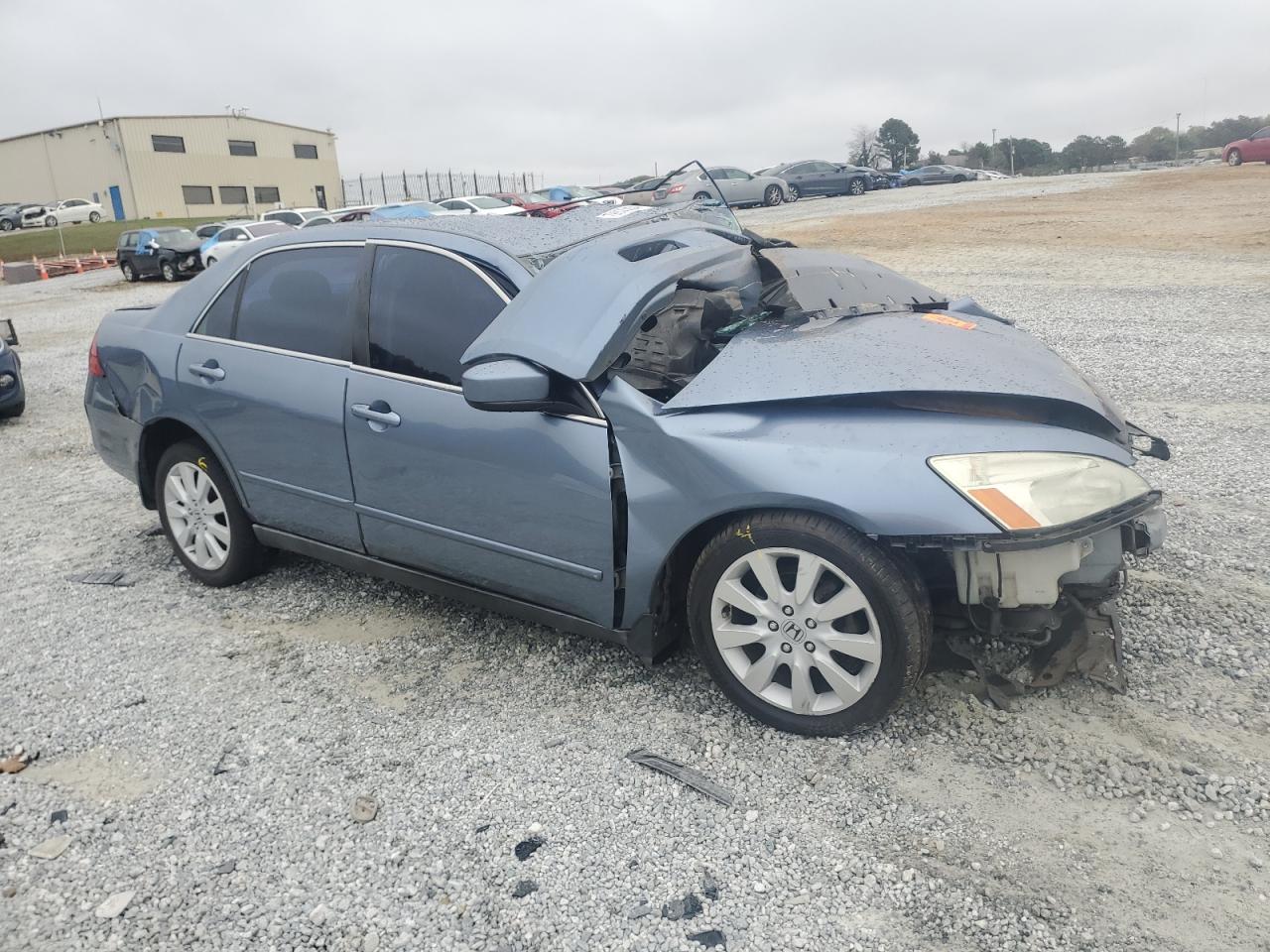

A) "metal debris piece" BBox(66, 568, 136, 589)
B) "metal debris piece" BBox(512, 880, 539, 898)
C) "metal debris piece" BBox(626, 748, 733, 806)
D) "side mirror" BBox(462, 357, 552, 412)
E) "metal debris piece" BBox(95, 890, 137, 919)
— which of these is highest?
"side mirror" BBox(462, 357, 552, 412)

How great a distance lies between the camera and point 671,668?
11.4ft

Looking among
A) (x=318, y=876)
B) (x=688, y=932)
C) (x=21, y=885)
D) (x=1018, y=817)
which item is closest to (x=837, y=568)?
(x=1018, y=817)

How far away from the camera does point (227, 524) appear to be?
14.0 ft

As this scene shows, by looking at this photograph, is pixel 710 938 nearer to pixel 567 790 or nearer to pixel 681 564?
pixel 567 790

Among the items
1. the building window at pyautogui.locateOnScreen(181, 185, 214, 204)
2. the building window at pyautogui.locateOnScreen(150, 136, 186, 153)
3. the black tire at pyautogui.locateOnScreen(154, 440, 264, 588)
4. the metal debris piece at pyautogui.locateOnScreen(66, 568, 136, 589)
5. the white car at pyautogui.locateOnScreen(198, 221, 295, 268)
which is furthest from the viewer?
the building window at pyautogui.locateOnScreen(181, 185, 214, 204)

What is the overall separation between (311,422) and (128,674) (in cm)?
120

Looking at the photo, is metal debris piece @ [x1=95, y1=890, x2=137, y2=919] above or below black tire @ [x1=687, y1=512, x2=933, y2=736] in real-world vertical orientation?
below

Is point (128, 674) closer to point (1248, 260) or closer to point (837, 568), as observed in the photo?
point (837, 568)

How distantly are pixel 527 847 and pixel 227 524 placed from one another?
95.3 inches

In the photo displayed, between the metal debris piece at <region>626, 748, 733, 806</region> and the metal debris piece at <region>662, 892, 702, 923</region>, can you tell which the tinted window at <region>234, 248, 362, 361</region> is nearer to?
the metal debris piece at <region>626, 748, 733, 806</region>

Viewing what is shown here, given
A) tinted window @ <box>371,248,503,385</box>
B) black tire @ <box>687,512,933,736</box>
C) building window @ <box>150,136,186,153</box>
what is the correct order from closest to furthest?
black tire @ <box>687,512,933,736</box> < tinted window @ <box>371,248,503,385</box> < building window @ <box>150,136,186,153</box>

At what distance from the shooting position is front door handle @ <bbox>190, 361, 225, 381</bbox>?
13.3ft

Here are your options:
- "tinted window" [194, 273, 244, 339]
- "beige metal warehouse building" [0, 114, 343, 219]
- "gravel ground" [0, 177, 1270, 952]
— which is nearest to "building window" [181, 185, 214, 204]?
"beige metal warehouse building" [0, 114, 343, 219]

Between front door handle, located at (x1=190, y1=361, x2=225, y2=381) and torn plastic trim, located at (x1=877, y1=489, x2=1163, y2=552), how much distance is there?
2.90 meters
